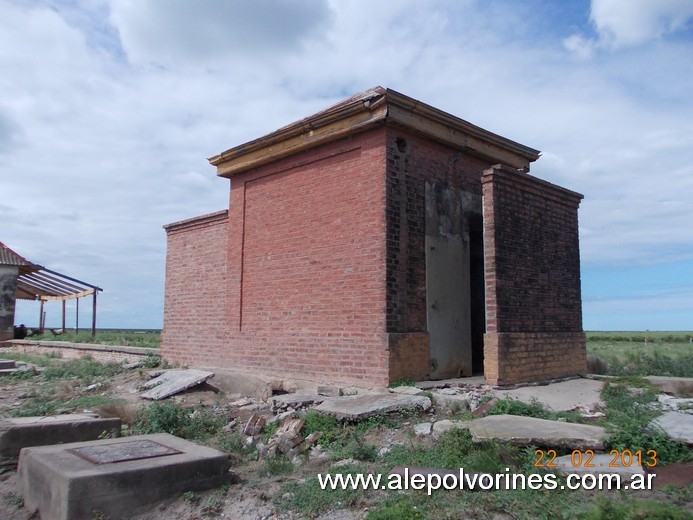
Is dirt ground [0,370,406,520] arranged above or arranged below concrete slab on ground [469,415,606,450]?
below

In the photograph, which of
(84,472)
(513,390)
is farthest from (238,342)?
(84,472)

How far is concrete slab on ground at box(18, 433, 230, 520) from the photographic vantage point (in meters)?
4.44

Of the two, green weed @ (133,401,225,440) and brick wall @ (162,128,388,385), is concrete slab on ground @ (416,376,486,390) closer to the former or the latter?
brick wall @ (162,128,388,385)

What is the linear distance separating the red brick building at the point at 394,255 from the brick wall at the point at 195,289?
17.6 inches

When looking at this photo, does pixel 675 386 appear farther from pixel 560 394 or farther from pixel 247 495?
pixel 247 495

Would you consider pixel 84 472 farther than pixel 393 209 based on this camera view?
No

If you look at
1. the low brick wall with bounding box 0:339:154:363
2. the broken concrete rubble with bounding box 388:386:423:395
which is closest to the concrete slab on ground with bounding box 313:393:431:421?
the broken concrete rubble with bounding box 388:386:423:395

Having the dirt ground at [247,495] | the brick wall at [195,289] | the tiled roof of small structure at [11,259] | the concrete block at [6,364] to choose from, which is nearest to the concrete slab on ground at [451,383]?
the dirt ground at [247,495]

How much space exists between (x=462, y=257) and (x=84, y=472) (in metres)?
6.80

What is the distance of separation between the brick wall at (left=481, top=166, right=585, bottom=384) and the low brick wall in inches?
380

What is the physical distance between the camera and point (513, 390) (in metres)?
7.95

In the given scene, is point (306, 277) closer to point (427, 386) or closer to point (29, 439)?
point (427, 386)

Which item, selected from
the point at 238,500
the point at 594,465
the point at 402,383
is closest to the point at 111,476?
the point at 238,500

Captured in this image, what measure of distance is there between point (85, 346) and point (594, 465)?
53.9ft
